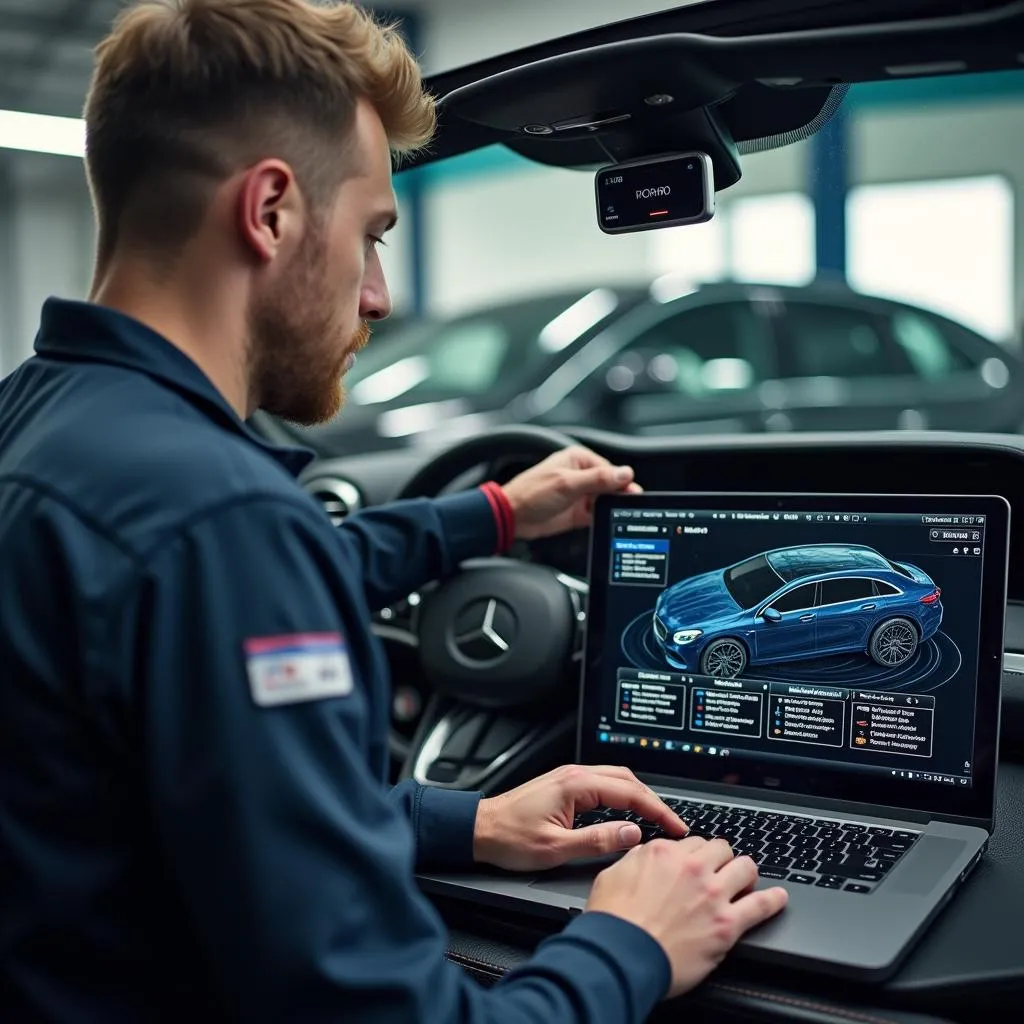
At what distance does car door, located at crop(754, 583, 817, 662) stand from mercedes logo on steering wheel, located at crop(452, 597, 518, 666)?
0.38 meters

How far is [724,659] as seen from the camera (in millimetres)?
1412

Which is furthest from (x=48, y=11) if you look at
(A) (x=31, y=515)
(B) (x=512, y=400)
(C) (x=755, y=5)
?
(A) (x=31, y=515)

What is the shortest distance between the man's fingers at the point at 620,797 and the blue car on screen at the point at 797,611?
232 mm

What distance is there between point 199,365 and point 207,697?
30cm

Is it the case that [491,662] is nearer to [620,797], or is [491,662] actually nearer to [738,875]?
[620,797]

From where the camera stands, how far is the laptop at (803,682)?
3.98 feet

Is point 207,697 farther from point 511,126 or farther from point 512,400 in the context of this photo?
point 512,400

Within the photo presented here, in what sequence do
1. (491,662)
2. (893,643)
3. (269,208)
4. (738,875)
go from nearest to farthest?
(269,208) → (738,875) → (893,643) → (491,662)

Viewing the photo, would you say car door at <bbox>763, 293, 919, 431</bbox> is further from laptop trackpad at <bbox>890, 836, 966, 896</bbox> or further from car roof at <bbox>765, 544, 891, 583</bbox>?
laptop trackpad at <bbox>890, 836, 966, 896</bbox>

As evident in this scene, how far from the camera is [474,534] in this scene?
174 centimetres

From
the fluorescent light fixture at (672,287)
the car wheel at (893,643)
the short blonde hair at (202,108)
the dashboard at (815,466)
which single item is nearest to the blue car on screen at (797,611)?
the car wheel at (893,643)

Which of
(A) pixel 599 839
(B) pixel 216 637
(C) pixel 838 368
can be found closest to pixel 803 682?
(A) pixel 599 839

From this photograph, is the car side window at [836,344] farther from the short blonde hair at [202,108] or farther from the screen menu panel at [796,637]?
the short blonde hair at [202,108]

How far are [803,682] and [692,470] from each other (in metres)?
0.50
